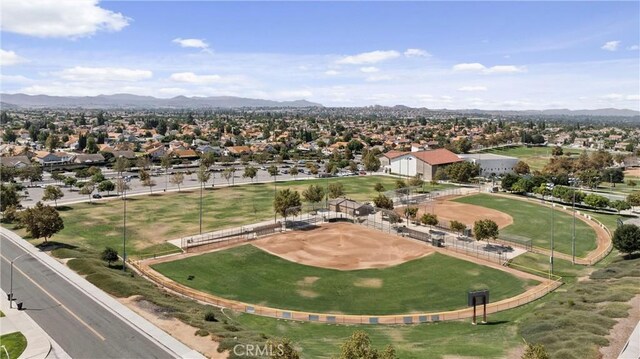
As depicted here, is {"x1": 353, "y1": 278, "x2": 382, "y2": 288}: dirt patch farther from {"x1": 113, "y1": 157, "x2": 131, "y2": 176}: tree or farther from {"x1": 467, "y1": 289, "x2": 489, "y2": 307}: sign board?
{"x1": 113, "y1": 157, "x2": 131, "y2": 176}: tree

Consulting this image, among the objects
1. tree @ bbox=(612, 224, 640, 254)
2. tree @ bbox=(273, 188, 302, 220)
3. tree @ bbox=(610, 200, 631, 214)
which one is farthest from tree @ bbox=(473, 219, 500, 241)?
tree @ bbox=(610, 200, 631, 214)

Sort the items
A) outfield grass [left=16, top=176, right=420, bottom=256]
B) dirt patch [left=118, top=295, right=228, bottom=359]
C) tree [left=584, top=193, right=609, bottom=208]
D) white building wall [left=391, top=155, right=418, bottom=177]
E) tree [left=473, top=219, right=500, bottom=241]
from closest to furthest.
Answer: dirt patch [left=118, top=295, right=228, bottom=359], tree [left=473, top=219, right=500, bottom=241], outfield grass [left=16, top=176, right=420, bottom=256], tree [left=584, top=193, right=609, bottom=208], white building wall [left=391, top=155, right=418, bottom=177]

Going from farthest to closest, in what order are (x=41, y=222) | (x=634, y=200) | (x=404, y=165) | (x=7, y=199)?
(x=404, y=165) < (x=634, y=200) < (x=7, y=199) < (x=41, y=222)

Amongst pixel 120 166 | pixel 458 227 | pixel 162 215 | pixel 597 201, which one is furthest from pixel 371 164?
pixel 120 166

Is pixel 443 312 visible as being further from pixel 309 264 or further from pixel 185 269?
pixel 185 269

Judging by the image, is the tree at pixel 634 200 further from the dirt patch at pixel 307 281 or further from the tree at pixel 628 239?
the dirt patch at pixel 307 281

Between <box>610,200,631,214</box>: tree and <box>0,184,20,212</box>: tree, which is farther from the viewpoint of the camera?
<box>610,200,631,214</box>: tree

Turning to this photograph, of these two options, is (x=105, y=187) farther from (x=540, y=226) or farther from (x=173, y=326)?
(x=540, y=226)
